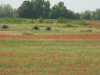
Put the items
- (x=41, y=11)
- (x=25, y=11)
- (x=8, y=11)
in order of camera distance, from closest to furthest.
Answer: (x=25, y=11), (x=41, y=11), (x=8, y=11)

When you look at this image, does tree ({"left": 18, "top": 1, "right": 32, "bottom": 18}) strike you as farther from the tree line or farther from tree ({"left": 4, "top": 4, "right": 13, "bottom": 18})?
tree ({"left": 4, "top": 4, "right": 13, "bottom": 18})

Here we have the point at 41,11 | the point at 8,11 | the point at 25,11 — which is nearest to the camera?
the point at 25,11

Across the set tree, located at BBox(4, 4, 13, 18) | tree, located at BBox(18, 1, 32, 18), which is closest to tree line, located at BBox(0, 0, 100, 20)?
tree, located at BBox(18, 1, 32, 18)

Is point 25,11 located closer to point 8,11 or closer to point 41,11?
point 41,11

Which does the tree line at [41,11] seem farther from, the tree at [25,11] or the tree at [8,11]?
the tree at [8,11]

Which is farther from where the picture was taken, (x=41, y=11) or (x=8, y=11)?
(x=8, y=11)

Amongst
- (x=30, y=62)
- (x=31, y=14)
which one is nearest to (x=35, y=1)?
(x=31, y=14)

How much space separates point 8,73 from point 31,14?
67.2 meters

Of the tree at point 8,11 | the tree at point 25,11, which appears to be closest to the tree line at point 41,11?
the tree at point 25,11

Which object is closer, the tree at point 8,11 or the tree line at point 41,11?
the tree line at point 41,11

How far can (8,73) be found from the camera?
20.5ft

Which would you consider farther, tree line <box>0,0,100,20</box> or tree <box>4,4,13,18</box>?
tree <box>4,4,13,18</box>

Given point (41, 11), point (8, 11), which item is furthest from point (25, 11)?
point (8, 11)

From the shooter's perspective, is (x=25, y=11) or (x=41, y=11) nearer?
(x=25, y=11)
